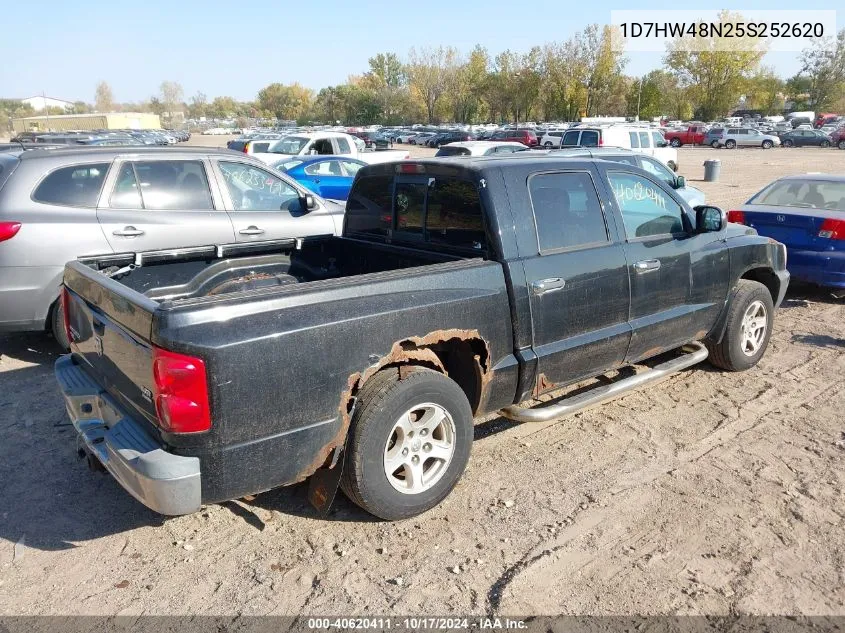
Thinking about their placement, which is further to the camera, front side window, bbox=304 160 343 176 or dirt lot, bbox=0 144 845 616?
front side window, bbox=304 160 343 176

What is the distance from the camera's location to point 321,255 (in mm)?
5070

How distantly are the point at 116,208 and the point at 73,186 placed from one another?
378 mm

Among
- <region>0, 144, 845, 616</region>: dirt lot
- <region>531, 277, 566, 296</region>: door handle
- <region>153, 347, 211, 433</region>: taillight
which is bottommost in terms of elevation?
<region>0, 144, 845, 616</region>: dirt lot

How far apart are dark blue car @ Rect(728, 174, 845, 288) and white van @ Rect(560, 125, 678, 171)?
13.4 meters

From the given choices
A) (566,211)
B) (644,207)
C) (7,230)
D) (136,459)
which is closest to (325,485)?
(136,459)

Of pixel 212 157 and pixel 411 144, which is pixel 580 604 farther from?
pixel 411 144

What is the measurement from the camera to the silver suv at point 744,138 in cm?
5016

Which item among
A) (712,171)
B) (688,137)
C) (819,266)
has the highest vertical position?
(688,137)

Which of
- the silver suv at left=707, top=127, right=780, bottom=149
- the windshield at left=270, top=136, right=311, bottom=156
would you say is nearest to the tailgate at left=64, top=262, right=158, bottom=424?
the windshield at left=270, top=136, right=311, bottom=156

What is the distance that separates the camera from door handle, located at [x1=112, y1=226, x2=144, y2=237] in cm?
599

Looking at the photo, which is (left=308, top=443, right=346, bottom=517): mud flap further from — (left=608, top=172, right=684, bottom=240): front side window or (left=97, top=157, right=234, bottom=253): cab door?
(left=97, top=157, right=234, bottom=253): cab door

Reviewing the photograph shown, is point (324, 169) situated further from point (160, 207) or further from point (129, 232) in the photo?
point (129, 232)

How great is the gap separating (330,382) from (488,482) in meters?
1.34

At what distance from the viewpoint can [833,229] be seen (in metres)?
7.56
